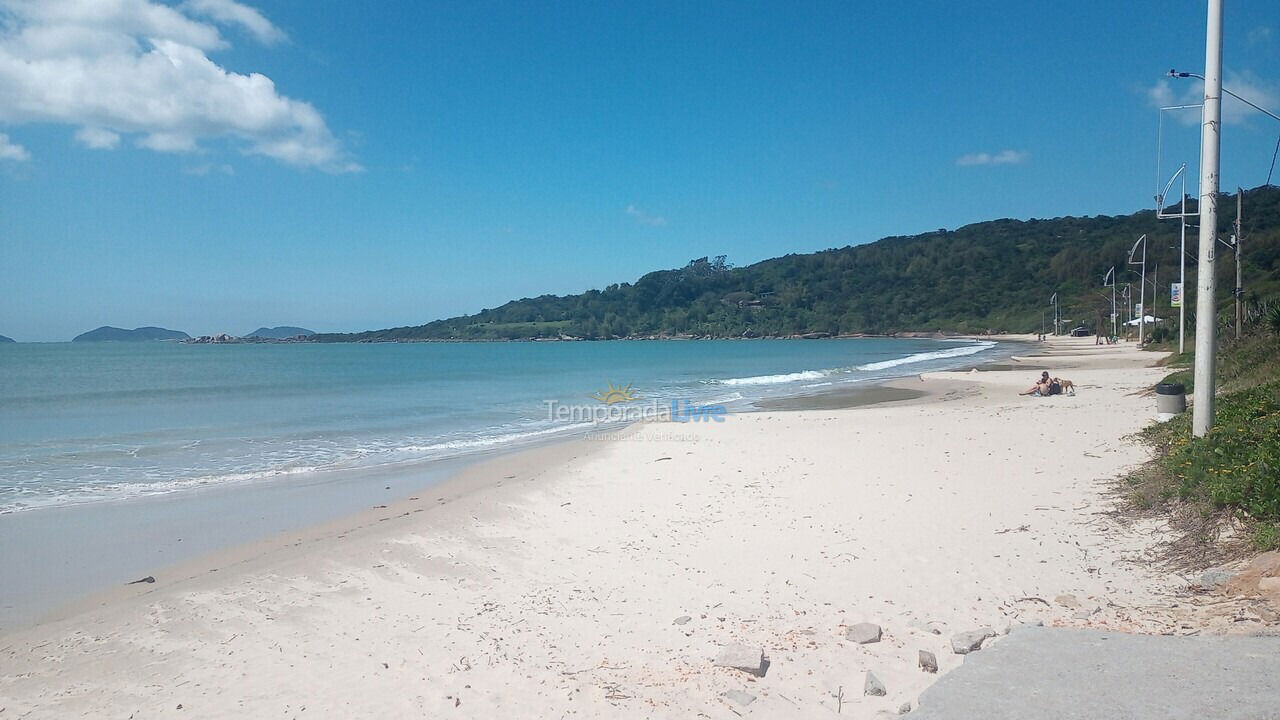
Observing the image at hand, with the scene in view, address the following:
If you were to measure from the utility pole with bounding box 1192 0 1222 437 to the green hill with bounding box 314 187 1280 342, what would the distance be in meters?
68.5

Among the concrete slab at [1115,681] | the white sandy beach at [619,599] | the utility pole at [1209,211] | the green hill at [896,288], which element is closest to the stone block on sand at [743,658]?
the white sandy beach at [619,599]

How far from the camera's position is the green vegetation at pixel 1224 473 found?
5023 mm

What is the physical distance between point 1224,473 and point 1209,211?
2882mm

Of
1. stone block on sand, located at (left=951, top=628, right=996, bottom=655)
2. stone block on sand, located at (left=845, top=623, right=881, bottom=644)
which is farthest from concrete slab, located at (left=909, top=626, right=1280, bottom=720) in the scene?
stone block on sand, located at (left=845, top=623, right=881, bottom=644)

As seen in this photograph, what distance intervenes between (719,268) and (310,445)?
183871 millimetres

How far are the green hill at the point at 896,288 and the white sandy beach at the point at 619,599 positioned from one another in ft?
231

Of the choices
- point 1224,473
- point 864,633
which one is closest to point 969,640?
point 864,633

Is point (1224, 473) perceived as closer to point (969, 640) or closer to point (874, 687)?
point (969, 640)

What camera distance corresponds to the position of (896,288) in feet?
461

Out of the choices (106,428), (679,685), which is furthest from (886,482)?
(106,428)

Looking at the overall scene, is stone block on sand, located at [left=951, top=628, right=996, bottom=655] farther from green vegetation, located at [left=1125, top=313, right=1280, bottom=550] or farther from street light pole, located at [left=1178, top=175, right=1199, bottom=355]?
street light pole, located at [left=1178, top=175, right=1199, bottom=355]

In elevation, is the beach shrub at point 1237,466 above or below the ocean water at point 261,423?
above

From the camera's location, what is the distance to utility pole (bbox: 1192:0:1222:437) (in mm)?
6852

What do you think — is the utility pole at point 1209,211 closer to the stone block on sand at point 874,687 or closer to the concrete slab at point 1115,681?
the concrete slab at point 1115,681
